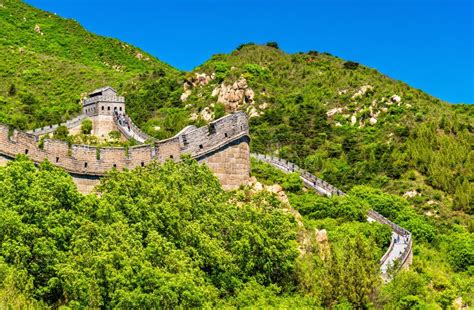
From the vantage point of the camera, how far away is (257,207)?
20766mm

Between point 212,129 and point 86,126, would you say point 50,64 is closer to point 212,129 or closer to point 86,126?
point 86,126

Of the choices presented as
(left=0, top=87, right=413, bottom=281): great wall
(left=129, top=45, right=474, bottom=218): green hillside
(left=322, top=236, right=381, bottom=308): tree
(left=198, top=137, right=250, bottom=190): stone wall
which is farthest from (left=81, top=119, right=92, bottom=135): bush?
(left=322, top=236, right=381, bottom=308): tree

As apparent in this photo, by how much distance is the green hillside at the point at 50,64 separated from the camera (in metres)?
83.9

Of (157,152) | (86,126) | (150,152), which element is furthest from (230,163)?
(86,126)

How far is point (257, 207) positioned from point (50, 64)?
3924 inches

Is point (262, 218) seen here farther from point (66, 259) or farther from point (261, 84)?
point (261, 84)

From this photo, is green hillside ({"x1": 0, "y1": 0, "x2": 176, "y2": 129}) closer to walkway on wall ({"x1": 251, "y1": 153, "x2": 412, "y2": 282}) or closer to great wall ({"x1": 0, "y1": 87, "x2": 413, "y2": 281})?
walkway on wall ({"x1": 251, "y1": 153, "x2": 412, "y2": 282})

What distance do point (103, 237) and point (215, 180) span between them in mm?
6410

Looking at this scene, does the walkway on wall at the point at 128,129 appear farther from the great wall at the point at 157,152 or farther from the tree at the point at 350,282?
the tree at the point at 350,282

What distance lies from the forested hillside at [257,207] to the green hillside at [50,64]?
33.7 inches

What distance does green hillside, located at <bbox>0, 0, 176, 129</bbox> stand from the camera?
83.9 meters

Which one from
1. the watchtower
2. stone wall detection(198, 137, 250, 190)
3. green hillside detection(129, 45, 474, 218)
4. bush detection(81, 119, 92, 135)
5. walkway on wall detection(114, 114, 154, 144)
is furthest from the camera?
the watchtower

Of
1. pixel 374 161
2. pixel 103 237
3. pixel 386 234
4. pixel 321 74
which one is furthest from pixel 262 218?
pixel 321 74

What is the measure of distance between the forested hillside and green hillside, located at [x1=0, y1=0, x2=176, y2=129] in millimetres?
857
